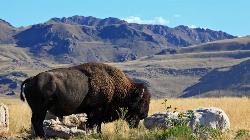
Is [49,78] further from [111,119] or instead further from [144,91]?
[144,91]

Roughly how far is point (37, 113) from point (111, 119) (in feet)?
7.55

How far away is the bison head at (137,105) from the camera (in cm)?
1627

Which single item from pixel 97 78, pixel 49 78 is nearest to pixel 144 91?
pixel 97 78

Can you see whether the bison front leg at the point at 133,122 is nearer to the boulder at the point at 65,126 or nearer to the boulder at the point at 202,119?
the boulder at the point at 202,119

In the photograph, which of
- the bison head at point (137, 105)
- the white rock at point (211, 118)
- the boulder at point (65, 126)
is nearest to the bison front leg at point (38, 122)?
the boulder at point (65, 126)

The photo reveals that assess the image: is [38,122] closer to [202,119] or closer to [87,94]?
[87,94]

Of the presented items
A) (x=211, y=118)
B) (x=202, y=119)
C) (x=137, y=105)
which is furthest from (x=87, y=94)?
(x=211, y=118)

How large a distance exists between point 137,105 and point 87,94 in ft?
6.49

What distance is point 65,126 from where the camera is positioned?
15.8 metres

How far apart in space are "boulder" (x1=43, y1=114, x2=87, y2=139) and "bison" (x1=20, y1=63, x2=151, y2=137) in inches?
18.5

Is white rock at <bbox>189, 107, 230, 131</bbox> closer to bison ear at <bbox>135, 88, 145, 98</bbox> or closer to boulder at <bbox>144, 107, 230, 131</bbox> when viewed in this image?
boulder at <bbox>144, 107, 230, 131</bbox>

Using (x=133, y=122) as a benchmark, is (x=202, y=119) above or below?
above

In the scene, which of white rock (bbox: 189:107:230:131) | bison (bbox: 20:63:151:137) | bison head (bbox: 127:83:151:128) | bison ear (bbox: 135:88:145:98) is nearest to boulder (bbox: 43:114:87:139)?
bison (bbox: 20:63:151:137)

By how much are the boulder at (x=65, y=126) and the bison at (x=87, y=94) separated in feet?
1.54
